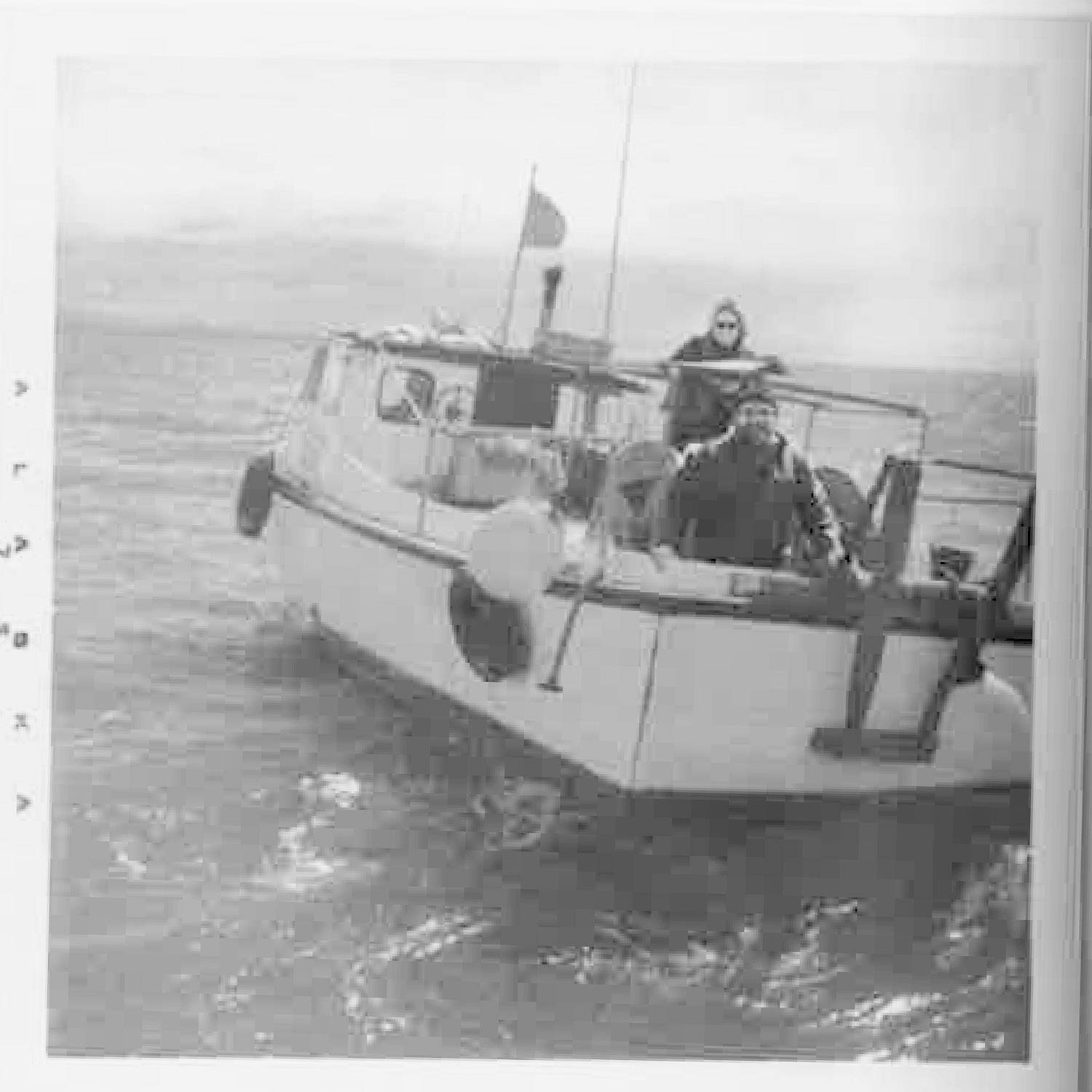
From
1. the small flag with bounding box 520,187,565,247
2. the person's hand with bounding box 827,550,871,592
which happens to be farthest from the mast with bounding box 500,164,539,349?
the person's hand with bounding box 827,550,871,592

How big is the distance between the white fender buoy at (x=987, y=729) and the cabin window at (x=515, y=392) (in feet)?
1.48

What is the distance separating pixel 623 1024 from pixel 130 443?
667 mm

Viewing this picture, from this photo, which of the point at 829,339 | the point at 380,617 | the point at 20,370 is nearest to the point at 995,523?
the point at 829,339

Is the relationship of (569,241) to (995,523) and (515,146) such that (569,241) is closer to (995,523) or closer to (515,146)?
(515,146)

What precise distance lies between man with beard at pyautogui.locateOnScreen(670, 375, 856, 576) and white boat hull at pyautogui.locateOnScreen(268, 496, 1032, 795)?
6 centimetres

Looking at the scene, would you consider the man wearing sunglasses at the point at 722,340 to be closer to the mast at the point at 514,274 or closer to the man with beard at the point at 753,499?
the man with beard at the point at 753,499

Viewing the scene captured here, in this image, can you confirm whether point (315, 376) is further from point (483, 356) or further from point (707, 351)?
point (707, 351)

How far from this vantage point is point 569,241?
4.98ft

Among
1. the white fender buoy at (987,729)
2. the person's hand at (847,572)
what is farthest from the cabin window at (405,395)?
the white fender buoy at (987,729)

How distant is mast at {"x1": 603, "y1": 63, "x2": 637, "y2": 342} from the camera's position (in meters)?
→ 1.51

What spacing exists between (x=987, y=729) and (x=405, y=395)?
0.60 meters

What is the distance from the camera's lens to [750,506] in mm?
1515

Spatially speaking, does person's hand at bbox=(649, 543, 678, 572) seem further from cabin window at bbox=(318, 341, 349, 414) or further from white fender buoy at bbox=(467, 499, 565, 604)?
cabin window at bbox=(318, 341, 349, 414)

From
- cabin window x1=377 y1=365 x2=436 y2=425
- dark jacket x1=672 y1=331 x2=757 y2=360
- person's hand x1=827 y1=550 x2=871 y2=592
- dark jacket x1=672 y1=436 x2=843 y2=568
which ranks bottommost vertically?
person's hand x1=827 y1=550 x2=871 y2=592
